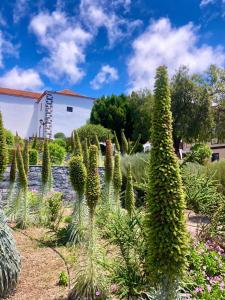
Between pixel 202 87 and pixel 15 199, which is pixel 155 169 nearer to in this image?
pixel 15 199

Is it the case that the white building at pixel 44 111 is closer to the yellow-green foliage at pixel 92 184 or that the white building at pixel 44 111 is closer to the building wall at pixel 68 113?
the building wall at pixel 68 113

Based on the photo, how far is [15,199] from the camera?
278 inches

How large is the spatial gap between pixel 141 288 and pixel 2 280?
1.53 m

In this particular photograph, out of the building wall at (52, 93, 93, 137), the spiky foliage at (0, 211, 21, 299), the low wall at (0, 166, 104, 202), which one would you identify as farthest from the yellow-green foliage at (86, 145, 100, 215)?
the building wall at (52, 93, 93, 137)

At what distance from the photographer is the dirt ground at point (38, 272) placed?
367 cm

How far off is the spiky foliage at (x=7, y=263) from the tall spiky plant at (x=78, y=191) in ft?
4.70

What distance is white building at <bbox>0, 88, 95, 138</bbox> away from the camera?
1336 inches

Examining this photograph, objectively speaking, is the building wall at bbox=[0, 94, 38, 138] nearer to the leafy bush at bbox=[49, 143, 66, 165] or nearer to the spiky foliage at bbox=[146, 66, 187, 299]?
the leafy bush at bbox=[49, 143, 66, 165]

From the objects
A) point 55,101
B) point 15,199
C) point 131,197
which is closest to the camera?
point 131,197

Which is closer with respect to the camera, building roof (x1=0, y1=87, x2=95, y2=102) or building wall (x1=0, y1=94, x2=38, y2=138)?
building roof (x1=0, y1=87, x2=95, y2=102)

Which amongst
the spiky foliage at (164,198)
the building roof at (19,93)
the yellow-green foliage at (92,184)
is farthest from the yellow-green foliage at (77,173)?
the building roof at (19,93)

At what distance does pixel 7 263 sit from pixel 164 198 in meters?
2.43

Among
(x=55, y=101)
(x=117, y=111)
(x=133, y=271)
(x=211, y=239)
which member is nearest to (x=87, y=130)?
(x=117, y=111)

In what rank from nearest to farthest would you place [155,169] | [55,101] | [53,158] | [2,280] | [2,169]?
[155,169]
[2,280]
[2,169]
[53,158]
[55,101]
